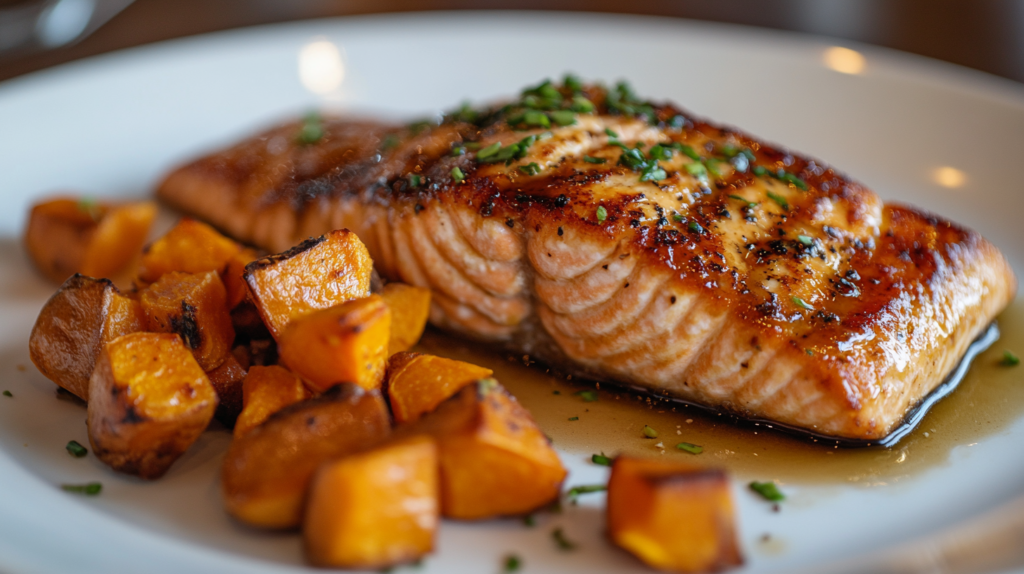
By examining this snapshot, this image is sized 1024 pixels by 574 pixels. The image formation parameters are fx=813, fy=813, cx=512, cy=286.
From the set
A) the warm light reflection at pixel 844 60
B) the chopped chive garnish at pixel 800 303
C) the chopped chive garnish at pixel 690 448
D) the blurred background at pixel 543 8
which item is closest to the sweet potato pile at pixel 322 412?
the chopped chive garnish at pixel 690 448

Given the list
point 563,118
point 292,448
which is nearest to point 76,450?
point 292,448

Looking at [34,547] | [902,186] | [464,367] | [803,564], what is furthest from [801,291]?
[34,547]

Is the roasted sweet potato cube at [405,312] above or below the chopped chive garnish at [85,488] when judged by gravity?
above

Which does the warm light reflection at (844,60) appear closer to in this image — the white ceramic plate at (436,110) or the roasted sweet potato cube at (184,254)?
the white ceramic plate at (436,110)

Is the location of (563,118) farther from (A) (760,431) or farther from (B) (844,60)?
(B) (844,60)

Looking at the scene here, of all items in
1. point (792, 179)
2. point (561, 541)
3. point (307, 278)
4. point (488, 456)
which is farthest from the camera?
point (792, 179)

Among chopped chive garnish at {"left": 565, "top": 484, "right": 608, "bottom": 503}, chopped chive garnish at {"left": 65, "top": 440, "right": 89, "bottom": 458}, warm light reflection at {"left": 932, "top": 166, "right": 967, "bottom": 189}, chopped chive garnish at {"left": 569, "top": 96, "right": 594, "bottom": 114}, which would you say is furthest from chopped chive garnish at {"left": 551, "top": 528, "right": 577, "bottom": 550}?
warm light reflection at {"left": 932, "top": 166, "right": 967, "bottom": 189}
